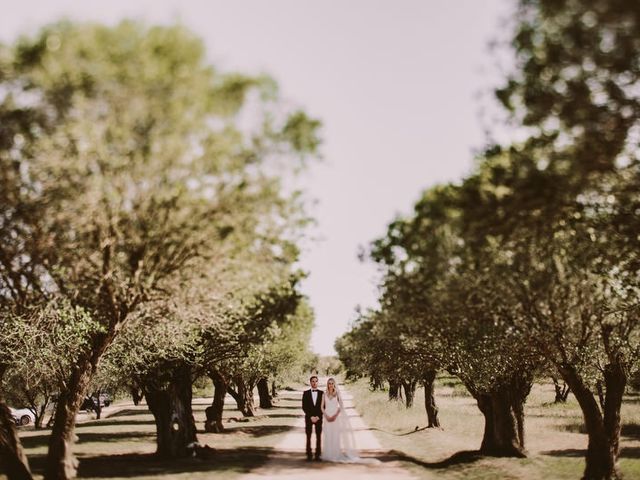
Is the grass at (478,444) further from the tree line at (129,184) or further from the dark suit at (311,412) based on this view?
the tree line at (129,184)

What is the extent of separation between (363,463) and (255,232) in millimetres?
10262

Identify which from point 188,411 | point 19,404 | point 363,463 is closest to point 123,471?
point 188,411

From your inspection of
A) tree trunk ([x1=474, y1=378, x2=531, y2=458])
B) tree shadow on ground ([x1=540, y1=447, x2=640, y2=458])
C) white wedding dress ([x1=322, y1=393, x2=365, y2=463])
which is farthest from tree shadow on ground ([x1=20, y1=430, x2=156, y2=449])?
tree shadow on ground ([x1=540, y1=447, x2=640, y2=458])

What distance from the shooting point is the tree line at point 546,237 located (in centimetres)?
858

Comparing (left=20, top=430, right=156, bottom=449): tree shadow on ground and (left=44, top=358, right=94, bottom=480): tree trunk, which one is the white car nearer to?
(left=20, top=430, right=156, bottom=449): tree shadow on ground

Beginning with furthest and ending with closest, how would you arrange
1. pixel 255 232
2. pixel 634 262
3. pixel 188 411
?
1. pixel 188 411
2. pixel 255 232
3. pixel 634 262

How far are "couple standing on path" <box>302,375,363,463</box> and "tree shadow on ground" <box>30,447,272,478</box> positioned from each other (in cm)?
224

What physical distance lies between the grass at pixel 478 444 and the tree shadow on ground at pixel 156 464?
6245 millimetres

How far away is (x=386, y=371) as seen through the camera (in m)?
27.2

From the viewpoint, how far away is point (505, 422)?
70.9 ft

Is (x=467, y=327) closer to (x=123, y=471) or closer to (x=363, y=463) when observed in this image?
(x=363, y=463)

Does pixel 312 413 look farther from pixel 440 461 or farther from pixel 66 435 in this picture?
pixel 66 435

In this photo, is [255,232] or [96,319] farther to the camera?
[96,319]

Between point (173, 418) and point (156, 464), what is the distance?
8.18 feet
